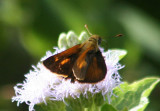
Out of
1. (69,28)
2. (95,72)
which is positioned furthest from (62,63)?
(69,28)

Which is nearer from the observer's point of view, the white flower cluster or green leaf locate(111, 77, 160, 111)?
the white flower cluster

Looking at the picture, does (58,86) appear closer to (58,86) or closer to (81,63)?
(58,86)

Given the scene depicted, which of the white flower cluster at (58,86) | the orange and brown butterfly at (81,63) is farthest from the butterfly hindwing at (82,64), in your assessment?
the white flower cluster at (58,86)

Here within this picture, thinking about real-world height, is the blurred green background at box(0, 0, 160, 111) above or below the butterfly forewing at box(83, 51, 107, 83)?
above

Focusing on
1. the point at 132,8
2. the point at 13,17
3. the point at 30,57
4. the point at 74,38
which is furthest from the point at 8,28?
the point at 74,38

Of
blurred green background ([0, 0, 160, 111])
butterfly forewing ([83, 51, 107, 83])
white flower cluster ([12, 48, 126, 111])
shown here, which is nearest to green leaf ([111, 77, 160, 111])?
white flower cluster ([12, 48, 126, 111])

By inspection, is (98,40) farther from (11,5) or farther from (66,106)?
(11,5)

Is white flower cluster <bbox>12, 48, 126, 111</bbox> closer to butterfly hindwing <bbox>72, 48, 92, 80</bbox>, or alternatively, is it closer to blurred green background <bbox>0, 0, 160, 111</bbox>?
butterfly hindwing <bbox>72, 48, 92, 80</bbox>
